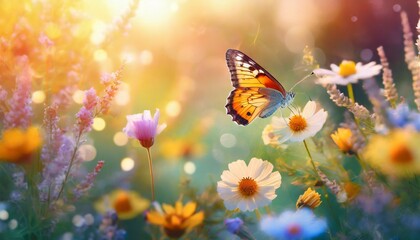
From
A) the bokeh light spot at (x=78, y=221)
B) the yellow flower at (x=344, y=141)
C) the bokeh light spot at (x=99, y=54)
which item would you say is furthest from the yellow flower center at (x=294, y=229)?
the bokeh light spot at (x=99, y=54)

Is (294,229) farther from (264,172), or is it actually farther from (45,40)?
(45,40)

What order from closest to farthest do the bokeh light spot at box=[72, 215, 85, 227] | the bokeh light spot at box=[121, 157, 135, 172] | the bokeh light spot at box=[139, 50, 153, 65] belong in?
the bokeh light spot at box=[72, 215, 85, 227] → the bokeh light spot at box=[121, 157, 135, 172] → the bokeh light spot at box=[139, 50, 153, 65]

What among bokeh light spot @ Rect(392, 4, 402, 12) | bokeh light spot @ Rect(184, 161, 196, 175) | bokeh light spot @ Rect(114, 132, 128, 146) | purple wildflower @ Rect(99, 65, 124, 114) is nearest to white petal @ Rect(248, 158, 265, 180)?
purple wildflower @ Rect(99, 65, 124, 114)

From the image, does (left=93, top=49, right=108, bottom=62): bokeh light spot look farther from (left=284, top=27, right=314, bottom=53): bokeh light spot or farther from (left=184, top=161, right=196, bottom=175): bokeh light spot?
(left=284, top=27, right=314, bottom=53): bokeh light spot

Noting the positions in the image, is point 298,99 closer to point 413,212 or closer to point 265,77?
point 265,77

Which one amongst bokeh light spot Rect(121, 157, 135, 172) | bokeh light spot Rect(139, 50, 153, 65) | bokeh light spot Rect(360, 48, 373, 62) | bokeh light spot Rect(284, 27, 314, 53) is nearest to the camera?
bokeh light spot Rect(121, 157, 135, 172)

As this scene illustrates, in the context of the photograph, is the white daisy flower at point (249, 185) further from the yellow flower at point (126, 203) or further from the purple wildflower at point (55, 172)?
the yellow flower at point (126, 203)
